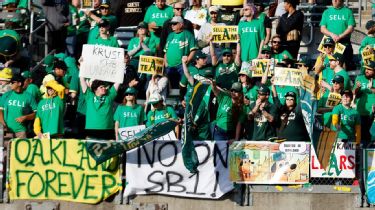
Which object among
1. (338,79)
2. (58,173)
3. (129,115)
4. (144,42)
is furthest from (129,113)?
(338,79)

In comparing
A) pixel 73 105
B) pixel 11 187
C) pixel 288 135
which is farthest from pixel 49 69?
pixel 288 135

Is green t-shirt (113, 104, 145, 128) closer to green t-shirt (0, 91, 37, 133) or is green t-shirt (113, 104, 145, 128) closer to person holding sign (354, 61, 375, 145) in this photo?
green t-shirt (0, 91, 37, 133)

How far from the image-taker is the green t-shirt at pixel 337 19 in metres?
30.6

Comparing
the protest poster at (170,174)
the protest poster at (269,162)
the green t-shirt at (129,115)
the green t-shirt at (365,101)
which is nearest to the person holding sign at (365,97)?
the green t-shirt at (365,101)

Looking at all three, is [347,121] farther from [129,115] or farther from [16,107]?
[16,107]

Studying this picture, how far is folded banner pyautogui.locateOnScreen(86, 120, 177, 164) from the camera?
27.2 meters

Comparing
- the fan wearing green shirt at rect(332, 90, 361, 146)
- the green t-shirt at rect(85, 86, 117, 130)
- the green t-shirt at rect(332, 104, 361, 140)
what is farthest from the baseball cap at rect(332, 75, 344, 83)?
the green t-shirt at rect(85, 86, 117, 130)

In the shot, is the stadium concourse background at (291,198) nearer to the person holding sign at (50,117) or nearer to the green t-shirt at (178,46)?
the person holding sign at (50,117)

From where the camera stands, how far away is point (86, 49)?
29000 mm

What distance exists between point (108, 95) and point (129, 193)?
203cm

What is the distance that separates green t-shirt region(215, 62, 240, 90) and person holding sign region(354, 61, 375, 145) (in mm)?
2119

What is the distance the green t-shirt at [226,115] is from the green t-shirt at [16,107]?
3271mm

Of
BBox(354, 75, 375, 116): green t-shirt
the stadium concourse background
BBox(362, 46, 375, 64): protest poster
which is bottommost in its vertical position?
the stadium concourse background

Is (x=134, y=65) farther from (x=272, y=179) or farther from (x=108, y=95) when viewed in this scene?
(x=272, y=179)
